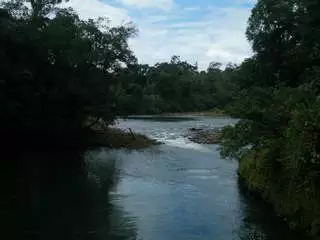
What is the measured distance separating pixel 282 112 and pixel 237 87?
37.3ft

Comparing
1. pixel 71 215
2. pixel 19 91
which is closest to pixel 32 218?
pixel 71 215

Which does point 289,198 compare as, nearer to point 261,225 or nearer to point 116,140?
point 261,225

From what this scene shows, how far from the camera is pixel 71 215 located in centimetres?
2166

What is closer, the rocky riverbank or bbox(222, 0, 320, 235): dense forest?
bbox(222, 0, 320, 235): dense forest

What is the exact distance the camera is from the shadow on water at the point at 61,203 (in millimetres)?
19078

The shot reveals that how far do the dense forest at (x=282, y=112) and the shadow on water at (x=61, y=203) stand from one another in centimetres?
624

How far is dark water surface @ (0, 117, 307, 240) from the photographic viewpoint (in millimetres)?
19188

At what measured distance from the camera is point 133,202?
24.4 m

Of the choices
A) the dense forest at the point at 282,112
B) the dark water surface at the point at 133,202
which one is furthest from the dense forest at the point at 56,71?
the dense forest at the point at 282,112

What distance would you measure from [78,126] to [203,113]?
7161 centimetres

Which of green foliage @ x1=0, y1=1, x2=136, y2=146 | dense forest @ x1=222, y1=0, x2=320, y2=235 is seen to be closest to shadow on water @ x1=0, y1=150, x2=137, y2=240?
dense forest @ x1=222, y1=0, x2=320, y2=235

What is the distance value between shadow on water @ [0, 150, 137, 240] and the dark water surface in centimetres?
3

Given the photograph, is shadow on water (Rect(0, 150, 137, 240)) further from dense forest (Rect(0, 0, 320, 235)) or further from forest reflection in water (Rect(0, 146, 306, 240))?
dense forest (Rect(0, 0, 320, 235))

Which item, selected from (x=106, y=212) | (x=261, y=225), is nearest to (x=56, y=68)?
(x=106, y=212)
